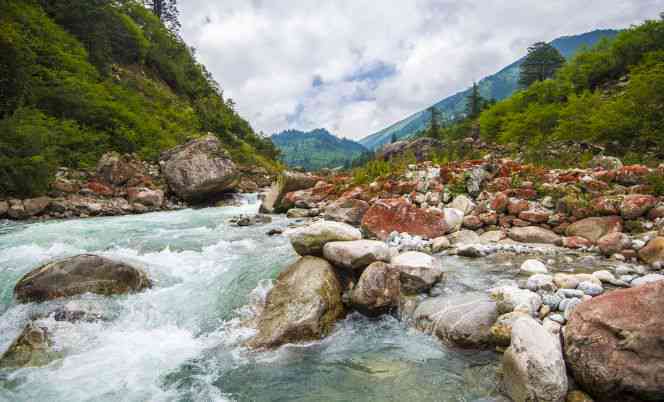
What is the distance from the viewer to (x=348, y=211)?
12.4 metres

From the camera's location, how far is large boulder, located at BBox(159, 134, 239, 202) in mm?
19656

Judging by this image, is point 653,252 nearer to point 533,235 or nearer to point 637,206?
point 637,206

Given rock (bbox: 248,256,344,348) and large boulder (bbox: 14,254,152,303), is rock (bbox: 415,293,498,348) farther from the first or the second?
large boulder (bbox: 14,254,152,303)

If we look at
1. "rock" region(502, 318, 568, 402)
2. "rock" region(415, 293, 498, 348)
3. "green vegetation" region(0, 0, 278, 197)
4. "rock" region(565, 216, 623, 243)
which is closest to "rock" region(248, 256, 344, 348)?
"rock" region(415, 293, 498, 348)

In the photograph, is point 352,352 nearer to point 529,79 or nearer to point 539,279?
point 539,279

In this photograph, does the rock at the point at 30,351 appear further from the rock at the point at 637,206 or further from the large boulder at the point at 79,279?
the rock at the point at 637,206

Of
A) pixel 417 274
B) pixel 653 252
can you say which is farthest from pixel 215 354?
pixel 653 252

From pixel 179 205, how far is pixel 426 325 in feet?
60.7

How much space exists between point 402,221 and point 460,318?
544 cm

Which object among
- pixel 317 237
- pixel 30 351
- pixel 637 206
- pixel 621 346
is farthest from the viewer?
pixel 637 206

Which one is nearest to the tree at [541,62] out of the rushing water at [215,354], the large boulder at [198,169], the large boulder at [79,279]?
the large boulder at [198,169]

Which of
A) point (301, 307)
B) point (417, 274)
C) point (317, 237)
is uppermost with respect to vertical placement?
point (317, 237)

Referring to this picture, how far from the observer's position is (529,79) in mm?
63406

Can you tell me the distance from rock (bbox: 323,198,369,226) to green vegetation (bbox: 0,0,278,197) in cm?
1333
